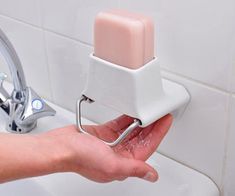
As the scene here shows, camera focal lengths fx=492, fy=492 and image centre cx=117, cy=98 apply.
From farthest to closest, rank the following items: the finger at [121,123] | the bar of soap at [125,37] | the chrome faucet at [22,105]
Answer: the chrome faucet at [22,105]
the finger at [121,123]
the bar of soap at [125,37]

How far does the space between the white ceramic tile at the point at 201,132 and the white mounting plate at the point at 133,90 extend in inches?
1.1

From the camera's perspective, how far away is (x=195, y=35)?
0.54 meters

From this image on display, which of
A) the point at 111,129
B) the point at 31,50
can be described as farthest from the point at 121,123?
the point at 31,50

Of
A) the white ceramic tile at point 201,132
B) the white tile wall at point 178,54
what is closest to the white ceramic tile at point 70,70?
the white tile wall at point 178,54

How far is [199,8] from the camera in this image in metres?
0.52

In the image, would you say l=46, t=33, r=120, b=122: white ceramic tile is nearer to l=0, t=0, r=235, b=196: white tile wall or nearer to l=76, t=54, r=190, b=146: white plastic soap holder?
l=0, t=0, r=235, b=196: white tile wall

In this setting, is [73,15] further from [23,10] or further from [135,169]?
[135,169]

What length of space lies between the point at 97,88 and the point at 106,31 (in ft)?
0.24

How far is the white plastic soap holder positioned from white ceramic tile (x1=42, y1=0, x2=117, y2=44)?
4.3 inches

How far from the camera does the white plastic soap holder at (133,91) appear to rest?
1.70ft

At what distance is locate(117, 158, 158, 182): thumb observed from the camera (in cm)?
54

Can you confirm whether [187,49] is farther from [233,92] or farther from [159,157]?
[159,157]

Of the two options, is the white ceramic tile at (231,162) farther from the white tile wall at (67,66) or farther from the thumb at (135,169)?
the white tile wall at (67,66)

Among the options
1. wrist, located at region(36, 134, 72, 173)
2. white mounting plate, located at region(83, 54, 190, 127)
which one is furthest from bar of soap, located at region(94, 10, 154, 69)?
wrist, located at region(36, 134, 72, 173)
